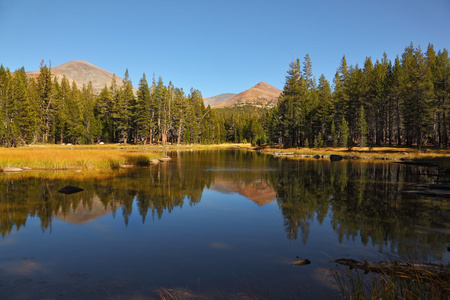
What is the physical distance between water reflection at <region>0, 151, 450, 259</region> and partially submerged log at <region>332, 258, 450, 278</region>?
5.45ft

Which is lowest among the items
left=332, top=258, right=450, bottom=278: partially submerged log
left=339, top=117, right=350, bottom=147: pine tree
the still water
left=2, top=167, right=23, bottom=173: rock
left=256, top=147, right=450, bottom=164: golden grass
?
the still water

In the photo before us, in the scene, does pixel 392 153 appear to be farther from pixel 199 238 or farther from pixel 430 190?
pixel 199 238

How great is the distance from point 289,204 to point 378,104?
2398 inches

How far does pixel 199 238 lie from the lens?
986cm

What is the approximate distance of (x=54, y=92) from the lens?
7662 cm

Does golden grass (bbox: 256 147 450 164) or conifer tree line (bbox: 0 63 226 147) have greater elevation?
conifer tree line (bbox: 0 63 226 147)

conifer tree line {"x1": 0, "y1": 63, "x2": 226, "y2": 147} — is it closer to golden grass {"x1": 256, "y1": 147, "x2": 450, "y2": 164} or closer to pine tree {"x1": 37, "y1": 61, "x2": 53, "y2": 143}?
pine tree {"x1": 37, "y1": 61, "x2": 53, "y2": 143}

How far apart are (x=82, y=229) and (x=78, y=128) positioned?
72.0 metres

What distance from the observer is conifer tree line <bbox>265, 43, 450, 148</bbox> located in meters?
51.6

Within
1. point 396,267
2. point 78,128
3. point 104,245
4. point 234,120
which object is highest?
point 234,120

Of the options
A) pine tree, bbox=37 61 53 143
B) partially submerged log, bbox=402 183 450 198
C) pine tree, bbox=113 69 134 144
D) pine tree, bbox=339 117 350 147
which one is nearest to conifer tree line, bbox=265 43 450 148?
pine tree, bbox=339 117 350 147

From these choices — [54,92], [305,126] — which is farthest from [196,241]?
[54,92]

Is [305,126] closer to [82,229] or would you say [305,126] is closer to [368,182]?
[368,182]

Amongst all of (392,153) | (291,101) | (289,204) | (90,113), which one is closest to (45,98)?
(90,113)
